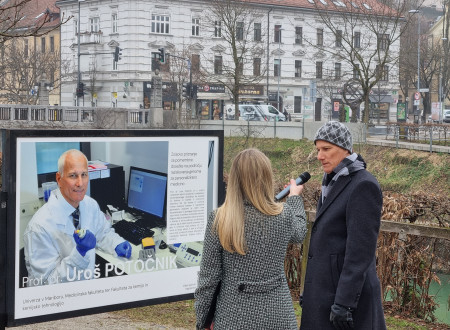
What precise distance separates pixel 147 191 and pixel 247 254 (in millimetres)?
1986

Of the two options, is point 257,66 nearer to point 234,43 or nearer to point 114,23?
point 114,23

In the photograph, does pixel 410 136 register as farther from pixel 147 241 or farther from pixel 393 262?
pixel 147 241

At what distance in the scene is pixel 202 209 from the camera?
639cm

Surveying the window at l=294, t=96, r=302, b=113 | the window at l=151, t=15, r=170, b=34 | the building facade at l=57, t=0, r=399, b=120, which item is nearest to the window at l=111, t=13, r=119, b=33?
the building facade at l=57, t=0, r=399, b=120

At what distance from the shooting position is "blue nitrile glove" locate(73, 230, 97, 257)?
5668mm

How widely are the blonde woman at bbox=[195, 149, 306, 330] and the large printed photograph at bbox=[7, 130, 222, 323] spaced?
1.64 meters

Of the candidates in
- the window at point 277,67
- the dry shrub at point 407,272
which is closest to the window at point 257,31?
the window at point 277,67

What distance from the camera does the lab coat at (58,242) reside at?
5477 mm

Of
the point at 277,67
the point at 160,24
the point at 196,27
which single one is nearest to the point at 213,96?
the point at 196,27

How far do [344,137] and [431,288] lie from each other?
4.87 metres

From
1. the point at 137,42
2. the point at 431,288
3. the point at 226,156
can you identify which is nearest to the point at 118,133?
the point at 431,288

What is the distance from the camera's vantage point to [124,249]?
597 centimetres

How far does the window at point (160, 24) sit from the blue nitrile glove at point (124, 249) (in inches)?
2437

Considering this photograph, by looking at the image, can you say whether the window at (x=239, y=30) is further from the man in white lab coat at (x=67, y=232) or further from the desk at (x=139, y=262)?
the man in white lab coat at (x=67, y=232)
